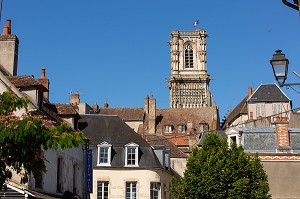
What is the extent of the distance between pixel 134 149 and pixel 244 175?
851 centimetres

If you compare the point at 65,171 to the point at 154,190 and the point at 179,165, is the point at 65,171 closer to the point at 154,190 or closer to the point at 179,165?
the point at 154,190

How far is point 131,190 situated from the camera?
31.4 metres

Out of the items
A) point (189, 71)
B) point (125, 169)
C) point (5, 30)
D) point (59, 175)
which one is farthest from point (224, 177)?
point (189, 71)

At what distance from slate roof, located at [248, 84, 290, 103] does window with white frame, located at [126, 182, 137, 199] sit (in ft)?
103

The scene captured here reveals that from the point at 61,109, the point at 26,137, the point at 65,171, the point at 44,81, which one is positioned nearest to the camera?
the point at 26,137

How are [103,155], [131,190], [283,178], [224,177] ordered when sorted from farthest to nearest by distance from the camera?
[103,155]
[131,190]
[283,178]
[224,177]

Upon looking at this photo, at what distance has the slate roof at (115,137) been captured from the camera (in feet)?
105

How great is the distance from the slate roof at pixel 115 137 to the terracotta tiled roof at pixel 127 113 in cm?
3415

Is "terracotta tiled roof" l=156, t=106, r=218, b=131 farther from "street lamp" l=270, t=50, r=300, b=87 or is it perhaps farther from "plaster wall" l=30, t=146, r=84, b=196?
"street lamp" l=270, t=50, r=300, b=87

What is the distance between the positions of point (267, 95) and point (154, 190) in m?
32.3

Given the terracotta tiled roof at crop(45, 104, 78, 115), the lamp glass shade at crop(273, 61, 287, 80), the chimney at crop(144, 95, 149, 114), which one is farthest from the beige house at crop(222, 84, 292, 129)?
the lamp glass shade at crop(273, 61, 287, 80)

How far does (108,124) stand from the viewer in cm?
3444

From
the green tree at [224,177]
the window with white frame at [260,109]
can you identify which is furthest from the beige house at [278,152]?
the window with white frame at [260,109]

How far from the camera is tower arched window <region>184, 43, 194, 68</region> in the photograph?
103750 millimetres
